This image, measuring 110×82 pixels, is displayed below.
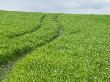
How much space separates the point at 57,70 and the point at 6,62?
7833mm

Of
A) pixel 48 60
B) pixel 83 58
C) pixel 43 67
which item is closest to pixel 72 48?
pixel 83 58

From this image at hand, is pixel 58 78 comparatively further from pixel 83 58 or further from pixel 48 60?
pixel 83 58

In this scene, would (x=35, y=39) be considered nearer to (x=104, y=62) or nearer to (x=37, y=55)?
(x=37, y=55)

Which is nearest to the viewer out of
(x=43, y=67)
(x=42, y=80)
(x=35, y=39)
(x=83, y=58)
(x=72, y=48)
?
(x=42, y=80)

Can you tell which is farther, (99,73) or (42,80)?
(99,73)

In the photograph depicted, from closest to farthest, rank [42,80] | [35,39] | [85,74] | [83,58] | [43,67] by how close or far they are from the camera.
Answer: [42,80]
[85,74]
[43,67]
[83,58]
[35,39]

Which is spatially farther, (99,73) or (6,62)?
(6,62)

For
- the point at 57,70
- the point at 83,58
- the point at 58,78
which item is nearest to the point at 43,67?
the point at 57,70

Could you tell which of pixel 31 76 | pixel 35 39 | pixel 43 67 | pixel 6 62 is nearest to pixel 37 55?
pixel 6 62

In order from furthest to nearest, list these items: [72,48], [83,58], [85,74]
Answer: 1. [72,48]
2. [83,58]
3. [85,74]

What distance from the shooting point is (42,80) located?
74.7ft

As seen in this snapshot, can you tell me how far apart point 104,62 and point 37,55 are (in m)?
6.13

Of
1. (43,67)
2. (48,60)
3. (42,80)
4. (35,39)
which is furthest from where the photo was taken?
(35,39)

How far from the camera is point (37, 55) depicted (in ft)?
105
